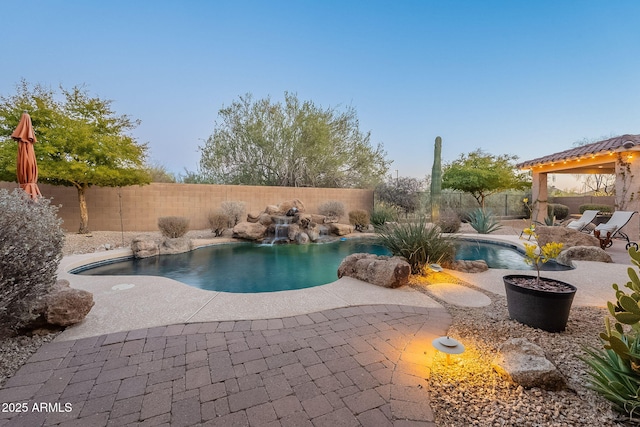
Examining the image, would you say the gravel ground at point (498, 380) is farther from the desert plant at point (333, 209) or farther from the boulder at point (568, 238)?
the desert plant at point (333, 209)

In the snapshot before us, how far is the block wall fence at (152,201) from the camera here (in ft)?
31.4

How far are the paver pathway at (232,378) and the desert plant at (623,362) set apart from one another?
0.93 meters

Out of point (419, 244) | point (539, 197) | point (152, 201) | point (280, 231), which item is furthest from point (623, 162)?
point (152, 201)

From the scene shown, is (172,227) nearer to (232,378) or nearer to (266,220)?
(266,220)

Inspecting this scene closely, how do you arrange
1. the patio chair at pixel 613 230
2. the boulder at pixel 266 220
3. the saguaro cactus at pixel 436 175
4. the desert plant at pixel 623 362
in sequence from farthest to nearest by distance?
1. the saguaro cactus at pixel 436 175
2. the boulder at pixel 266 220
3. the patio chair at pixel 613 230
4. the desert plant at pixel 623 362

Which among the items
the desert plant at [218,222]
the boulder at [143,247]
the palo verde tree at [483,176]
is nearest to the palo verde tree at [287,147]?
the palo verde tree at [483,176]

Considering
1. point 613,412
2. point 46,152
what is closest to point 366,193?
point 46,152

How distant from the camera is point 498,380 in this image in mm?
1771

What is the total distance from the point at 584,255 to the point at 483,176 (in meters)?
8.96

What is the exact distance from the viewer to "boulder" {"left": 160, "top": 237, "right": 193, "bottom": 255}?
742 cm

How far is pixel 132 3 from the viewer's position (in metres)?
7.53

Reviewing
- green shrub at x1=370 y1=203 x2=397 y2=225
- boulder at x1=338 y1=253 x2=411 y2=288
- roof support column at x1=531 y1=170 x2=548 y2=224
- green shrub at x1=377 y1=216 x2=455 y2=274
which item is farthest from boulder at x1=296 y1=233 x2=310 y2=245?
roof support column at x1=531 y1=170 x2=548 y2=224

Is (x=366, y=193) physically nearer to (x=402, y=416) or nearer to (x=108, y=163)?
(x=108, y=163)

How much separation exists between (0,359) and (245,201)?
33.4 ft
